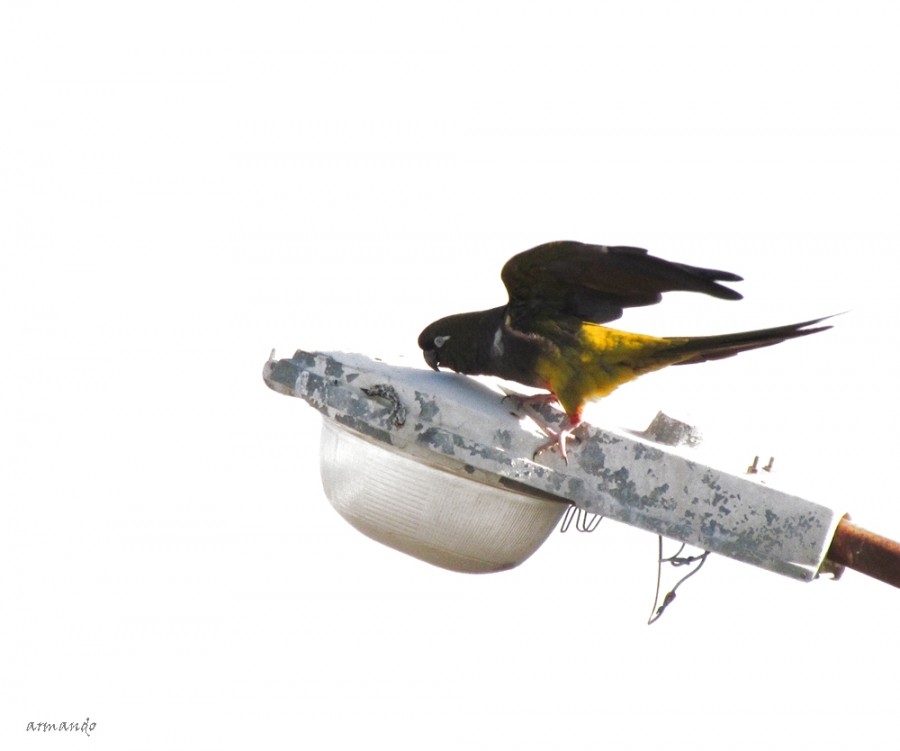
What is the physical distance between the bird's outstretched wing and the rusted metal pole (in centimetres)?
62

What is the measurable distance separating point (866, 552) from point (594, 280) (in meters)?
1.09

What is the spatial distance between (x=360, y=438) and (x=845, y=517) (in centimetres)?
105

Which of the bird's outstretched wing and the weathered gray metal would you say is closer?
the weathered gray metal

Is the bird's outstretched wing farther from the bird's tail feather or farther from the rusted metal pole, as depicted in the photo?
the rusted metal pole

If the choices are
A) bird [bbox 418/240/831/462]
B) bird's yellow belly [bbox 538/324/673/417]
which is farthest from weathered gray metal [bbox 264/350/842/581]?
bird's yellow belly [bbox 538/324/673/417]

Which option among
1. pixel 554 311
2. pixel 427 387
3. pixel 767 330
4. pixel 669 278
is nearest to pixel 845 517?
pixel 767 330

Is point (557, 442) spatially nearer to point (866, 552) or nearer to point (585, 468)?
point (585, 468)

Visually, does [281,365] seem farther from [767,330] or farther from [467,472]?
[767,330]

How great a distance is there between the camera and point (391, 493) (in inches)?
86.6

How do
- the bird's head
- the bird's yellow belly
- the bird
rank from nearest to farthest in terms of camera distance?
the bird < the bird's yellow belly < the bird's head

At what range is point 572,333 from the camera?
9.95 ft

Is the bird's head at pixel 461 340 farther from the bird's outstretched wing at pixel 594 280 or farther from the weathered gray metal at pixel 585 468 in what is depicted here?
the weathered gray metal at pixel 585 468

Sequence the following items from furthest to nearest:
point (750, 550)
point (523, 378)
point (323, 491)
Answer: point (523, 378) → point (323, 491) → point (750, 550)

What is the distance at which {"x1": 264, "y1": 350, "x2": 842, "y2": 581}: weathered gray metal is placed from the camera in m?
2.06
